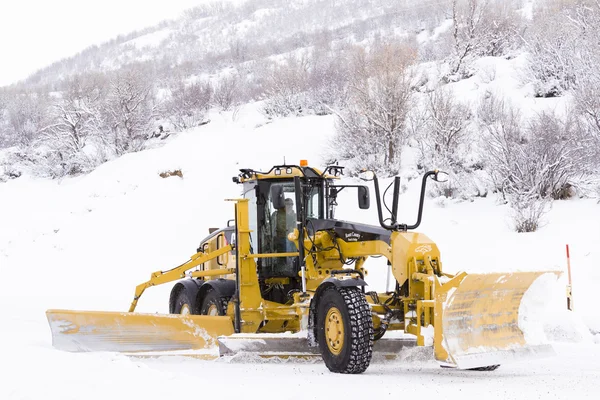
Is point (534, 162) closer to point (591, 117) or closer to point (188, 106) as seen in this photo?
point (591, 117)

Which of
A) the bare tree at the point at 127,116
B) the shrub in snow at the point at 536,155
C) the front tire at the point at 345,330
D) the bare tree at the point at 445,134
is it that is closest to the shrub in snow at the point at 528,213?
the shrub in snow at the point at 536,155

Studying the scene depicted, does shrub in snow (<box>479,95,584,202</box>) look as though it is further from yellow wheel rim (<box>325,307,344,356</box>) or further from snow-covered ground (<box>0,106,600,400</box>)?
yellow wheel rim (<box>325,307,344,356</box>)

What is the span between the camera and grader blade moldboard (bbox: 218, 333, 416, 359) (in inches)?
324

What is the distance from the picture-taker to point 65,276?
19125 millimetres

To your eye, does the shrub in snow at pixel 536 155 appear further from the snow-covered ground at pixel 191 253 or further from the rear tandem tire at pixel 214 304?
the rear tandem tire at pixel 214 304

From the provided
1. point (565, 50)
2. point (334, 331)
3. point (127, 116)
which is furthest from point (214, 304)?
point (127, 116)

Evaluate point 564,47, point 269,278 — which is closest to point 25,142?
point 564,47

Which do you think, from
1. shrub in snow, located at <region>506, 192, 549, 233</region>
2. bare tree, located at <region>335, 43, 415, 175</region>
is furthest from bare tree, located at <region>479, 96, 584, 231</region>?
bare tree, located at <region>335, 43, 415, 175</region>

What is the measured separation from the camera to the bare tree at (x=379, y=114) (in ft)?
73.9

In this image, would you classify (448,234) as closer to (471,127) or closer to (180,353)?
(471,127)

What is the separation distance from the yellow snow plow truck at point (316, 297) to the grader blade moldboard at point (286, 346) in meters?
0.02

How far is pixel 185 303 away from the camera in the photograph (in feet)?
Answer: 36.8

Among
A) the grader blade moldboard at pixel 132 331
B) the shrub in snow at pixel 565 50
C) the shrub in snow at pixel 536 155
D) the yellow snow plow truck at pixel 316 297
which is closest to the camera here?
the yellow snow plow truck at pixel 316 297

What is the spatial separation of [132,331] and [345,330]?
11.4 feet
